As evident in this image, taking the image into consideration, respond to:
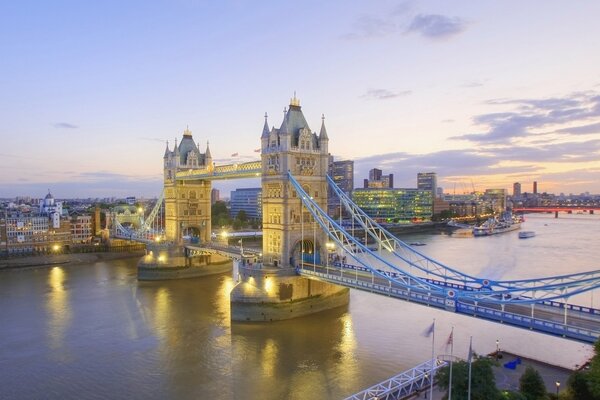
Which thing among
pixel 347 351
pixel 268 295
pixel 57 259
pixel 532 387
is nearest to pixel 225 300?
pixel 268 295

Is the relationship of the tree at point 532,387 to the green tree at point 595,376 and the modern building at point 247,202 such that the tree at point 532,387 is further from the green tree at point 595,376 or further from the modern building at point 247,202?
the modern building at point 247,202

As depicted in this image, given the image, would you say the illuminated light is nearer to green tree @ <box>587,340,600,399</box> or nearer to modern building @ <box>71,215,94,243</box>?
green tree @ <box>587,340,600,399</box>

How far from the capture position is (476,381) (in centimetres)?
1728

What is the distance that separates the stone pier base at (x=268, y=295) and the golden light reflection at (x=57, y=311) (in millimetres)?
11930

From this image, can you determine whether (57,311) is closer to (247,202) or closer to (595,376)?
(595,376)

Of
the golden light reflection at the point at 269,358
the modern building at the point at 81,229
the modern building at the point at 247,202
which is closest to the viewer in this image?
the golden light reflection at the point at 269,358

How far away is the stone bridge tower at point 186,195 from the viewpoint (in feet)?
183

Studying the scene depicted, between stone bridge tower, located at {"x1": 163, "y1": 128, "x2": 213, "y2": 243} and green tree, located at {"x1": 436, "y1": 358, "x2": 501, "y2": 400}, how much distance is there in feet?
139

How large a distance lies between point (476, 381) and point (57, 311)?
112ft

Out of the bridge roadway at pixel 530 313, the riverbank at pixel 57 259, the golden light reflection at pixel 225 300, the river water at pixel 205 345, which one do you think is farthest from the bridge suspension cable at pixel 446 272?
the riverbank at pixel 57 259

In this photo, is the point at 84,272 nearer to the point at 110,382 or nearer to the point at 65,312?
the point at 65,312

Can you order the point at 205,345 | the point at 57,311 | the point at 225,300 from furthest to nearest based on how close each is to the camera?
1. the point at 225,300
2. the point at 57,311
3. the point at 205,345

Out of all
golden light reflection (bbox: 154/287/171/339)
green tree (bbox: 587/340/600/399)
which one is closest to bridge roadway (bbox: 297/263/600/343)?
green tree (bbox: 587/340/600/399)

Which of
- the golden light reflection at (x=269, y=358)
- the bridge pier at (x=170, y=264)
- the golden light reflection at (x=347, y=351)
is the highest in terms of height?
the bridge pier at (x=170, y=264)
